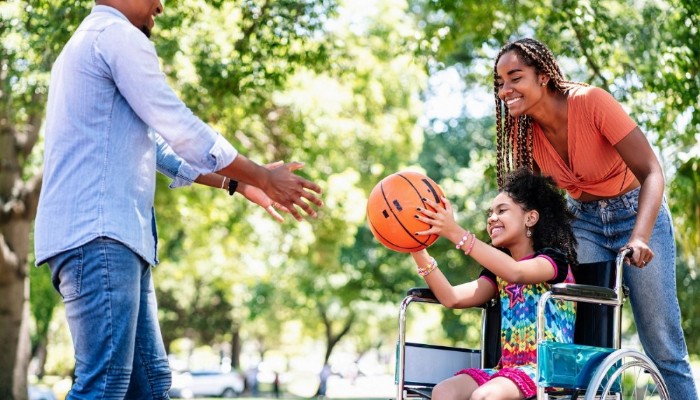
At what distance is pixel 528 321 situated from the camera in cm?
440

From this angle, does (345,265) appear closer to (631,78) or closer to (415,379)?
(631,78)

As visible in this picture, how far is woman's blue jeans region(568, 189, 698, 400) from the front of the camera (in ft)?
15.0

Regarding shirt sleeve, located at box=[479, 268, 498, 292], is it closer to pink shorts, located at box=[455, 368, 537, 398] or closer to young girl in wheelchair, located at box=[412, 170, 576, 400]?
young girl in wheelchair, located at box=[412, 170, 576, 400]

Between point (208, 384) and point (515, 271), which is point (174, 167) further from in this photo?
point (208, 384)

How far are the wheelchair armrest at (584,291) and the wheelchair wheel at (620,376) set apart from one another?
9.5 inches

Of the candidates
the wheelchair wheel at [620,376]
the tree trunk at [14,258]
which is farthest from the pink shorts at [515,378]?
the tree trunk at [14,258]

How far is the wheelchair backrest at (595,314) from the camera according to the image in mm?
4402

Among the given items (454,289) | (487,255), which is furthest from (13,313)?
(487,255)

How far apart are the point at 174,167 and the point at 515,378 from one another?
5.51ft

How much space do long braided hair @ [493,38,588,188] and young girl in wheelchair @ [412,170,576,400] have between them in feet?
0.79

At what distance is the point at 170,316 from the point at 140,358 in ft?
120

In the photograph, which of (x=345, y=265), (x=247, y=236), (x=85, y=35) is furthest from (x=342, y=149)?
(x=85, y=35)

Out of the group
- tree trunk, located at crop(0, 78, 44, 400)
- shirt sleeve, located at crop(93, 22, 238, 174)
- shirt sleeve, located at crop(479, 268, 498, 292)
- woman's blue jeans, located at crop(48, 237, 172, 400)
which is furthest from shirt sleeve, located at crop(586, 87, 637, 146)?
tree trunk, located at crop(0, 78, 44, 400)

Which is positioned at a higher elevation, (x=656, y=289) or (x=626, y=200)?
(x=626, y=200)
